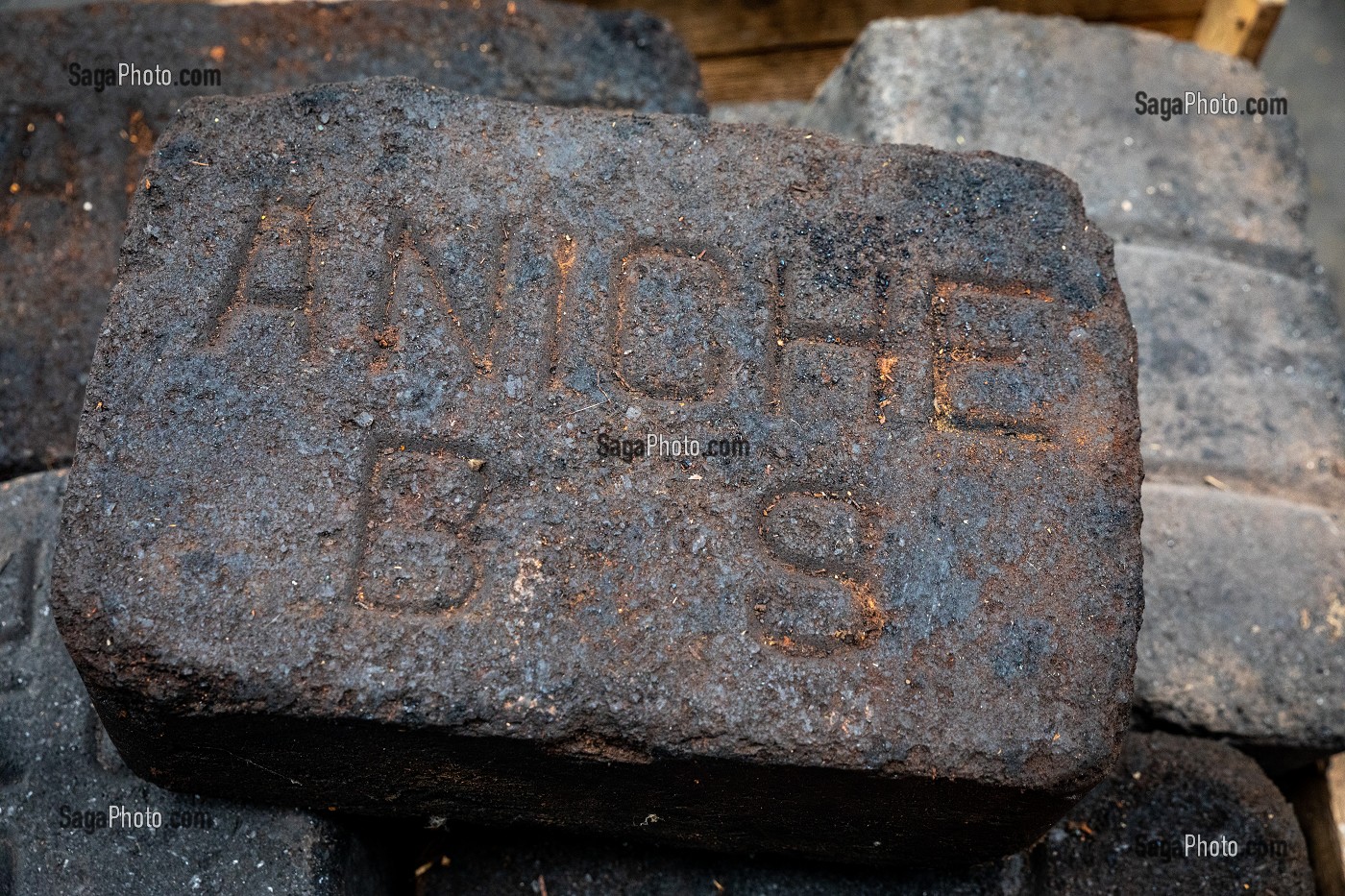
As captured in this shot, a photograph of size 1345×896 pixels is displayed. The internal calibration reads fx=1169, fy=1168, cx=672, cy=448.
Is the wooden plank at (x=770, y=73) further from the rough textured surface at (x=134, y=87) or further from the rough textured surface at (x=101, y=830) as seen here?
the rough textured surface at (x=101, y=830)

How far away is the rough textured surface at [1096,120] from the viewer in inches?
93.0

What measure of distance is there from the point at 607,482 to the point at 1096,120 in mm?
1569

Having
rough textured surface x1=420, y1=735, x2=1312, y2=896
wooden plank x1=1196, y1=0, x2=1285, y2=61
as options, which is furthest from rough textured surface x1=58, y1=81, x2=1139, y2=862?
wooden plank x1=1196, y1=0, x2=1285, y2=61

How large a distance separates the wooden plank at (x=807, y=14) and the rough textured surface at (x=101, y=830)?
2173mm

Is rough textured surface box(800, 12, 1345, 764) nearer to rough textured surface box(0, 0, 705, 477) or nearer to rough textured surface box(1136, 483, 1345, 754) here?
rough textured surface box(1136, 483, 1345, 754)

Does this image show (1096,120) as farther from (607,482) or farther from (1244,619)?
(607,482)

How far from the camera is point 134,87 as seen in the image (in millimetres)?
2256

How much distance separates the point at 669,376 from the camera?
4.82ft

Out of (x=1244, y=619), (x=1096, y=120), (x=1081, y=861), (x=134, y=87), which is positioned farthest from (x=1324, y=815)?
(x=134, y=87)

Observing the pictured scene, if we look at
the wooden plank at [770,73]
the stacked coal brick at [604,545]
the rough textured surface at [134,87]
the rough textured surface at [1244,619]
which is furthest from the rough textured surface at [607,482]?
the wooden plank at [770,73]

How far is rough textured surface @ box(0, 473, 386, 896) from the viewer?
151cm

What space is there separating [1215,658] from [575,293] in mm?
1236

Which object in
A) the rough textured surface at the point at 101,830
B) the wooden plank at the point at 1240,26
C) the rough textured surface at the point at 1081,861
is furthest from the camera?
the wooden plank at the point at 1240,26

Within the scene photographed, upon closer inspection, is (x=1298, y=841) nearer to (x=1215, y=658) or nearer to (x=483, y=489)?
(x=1215, y=658)
